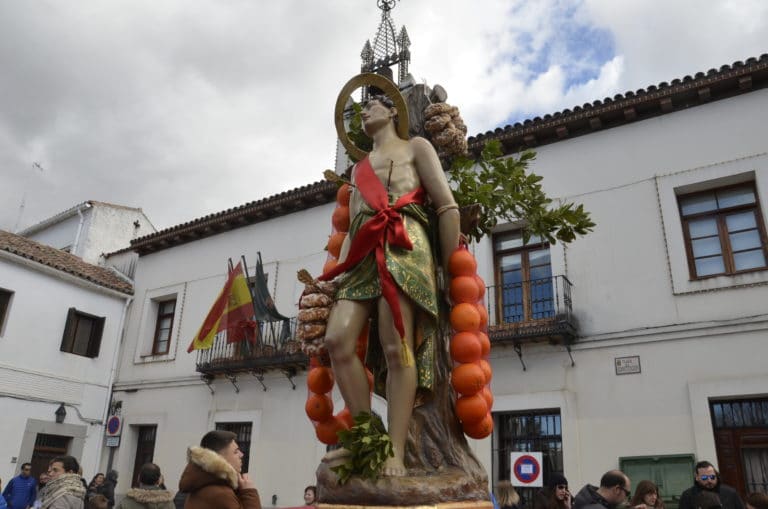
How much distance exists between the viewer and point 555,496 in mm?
4996

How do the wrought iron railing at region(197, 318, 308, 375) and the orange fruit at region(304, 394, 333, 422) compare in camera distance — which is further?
the wrought iron railing at region(197, 318, 308, 375)

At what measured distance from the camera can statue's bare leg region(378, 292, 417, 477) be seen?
3016 mm

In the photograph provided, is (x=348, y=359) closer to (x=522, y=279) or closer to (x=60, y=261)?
(x=522, y=279)

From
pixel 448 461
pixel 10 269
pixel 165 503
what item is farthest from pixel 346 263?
pixel 10 269

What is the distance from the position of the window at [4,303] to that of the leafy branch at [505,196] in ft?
44.3

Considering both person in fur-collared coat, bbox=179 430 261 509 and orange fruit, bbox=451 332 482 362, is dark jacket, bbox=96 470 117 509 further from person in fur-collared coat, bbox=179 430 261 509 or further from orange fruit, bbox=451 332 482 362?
orange fruit, bbox=451 332 482 362

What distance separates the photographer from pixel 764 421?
8.61 meters

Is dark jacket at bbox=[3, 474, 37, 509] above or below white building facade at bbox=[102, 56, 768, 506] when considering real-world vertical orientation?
below

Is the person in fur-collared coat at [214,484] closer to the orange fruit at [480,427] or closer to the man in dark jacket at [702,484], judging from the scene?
the orange fruit at [480,427]

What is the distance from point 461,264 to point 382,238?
1.52 feet

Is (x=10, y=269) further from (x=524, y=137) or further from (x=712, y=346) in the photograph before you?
(x=712, y=346)

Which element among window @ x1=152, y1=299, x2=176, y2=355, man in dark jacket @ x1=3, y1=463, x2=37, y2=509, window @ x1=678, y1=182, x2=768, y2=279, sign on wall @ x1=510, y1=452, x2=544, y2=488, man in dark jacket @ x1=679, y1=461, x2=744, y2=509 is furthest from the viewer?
window @ x1=152, y1=299, x2=176, y2=355

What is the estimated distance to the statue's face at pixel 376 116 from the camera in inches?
150

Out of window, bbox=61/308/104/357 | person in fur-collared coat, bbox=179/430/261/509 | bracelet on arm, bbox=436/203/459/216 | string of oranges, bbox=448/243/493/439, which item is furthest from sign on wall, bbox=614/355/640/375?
window, bbox=61/308/104/357
